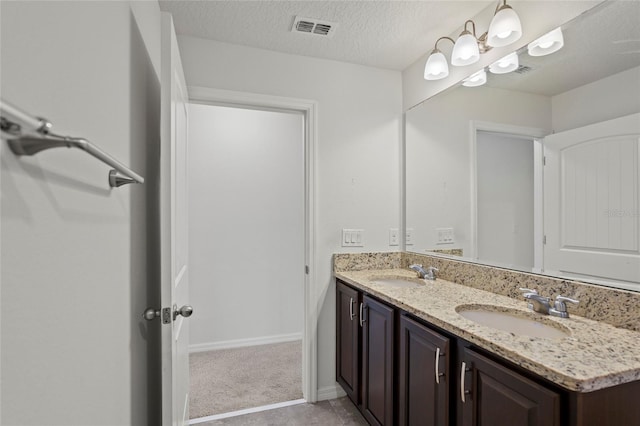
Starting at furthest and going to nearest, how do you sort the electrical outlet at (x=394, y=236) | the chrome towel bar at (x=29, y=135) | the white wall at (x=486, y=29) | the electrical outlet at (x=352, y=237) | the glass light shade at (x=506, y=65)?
the electrical outlet at (x=394, y=236) < the electrical outlet at (x=352, y=237) < the glass light shade at (x=506, y=65) < the white wall at (x=486, y=29) < the chrome towel bar at (x=29, y=135)

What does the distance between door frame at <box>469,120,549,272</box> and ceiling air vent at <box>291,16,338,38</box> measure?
1.02 metres

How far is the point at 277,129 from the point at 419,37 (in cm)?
167

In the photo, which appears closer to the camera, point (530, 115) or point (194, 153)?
point (530, 115)

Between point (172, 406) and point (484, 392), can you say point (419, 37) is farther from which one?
point (172, 406)

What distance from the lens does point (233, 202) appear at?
10.4ft

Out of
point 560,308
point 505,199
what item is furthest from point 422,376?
point 505,199

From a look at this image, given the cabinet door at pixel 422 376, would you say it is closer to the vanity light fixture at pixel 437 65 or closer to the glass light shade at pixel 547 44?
the glass light shade at pixel 547 44

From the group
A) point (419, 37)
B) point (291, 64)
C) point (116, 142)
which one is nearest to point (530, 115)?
point (419, 37)

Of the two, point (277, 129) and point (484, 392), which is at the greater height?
point (277, 129)

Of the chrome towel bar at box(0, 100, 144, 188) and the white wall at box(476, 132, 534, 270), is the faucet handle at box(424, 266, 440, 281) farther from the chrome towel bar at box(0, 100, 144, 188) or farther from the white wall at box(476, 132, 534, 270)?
the chrome towel bar at box(0, 100, 144, 188)

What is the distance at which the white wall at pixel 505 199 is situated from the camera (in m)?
1.60

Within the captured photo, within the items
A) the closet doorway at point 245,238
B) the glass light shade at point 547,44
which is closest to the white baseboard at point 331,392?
the closet doorway at point 245,238

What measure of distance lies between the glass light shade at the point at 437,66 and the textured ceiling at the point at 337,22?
0.46 feet

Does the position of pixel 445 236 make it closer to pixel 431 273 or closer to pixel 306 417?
pixel 431 273
